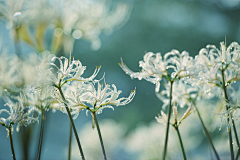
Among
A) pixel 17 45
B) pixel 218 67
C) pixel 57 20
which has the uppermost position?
pixel 57 20

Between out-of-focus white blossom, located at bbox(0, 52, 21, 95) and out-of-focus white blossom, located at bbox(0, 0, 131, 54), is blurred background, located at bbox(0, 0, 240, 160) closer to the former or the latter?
out-of-focus white blossom, located at bbox(0, 0, 131, 54)

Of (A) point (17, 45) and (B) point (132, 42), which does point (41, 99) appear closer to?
(A) point (17, 45)

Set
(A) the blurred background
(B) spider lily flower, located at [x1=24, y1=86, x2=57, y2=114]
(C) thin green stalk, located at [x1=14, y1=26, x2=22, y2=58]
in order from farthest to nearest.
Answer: (A) the blurred background
(C) thin green stalk, located at [x1=14, y1=26, x2=22, y2=58]
(B) spider lily flower, located at [x1=24, y1=86, x2=57, y2=114]

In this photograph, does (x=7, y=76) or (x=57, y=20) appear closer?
(x=7, y=76)

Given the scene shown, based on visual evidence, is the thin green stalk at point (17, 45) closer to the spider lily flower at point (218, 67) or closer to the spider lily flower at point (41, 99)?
the spider lily flower at point (41, 99)

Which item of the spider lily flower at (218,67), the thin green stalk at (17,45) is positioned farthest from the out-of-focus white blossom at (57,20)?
the spider lily flower at (218,67)

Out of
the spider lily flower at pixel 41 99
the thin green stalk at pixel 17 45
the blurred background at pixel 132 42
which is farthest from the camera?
the blurred background at pixel 132 42

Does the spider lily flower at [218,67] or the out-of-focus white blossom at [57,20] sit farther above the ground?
the out-of-focus white blossom at [57,20]

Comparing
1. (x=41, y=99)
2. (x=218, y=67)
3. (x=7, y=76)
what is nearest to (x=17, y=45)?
(x=7, y=76)

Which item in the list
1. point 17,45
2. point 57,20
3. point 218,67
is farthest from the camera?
point 57,20

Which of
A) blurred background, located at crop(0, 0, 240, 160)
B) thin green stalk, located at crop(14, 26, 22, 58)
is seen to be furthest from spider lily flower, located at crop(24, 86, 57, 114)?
blurred background, located at crop(0, 0, 240, 160)

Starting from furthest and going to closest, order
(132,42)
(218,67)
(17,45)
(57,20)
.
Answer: (132,42), (57,20), (17,45), (218,67)
